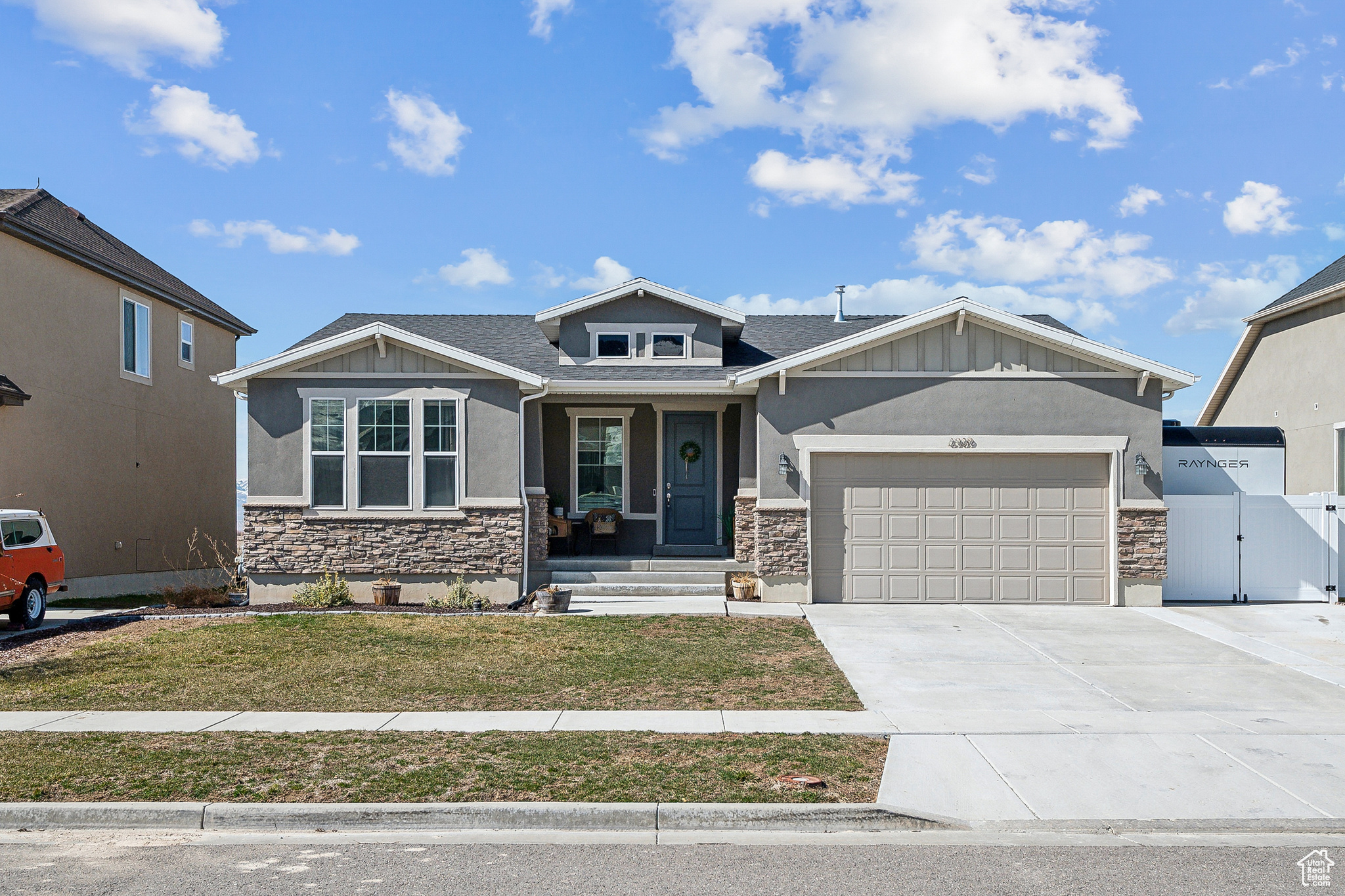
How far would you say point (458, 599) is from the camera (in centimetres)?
1399

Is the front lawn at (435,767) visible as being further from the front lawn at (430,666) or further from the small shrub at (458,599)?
the small shrub at (458,599)

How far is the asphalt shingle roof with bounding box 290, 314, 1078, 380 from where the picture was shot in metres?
16.3

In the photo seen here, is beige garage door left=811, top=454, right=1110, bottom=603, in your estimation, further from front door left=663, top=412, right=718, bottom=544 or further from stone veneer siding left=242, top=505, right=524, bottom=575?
stone veneer siding left=242, top=505, right=524, bottom=575

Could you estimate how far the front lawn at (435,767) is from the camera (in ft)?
19.5

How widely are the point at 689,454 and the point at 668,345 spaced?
205 centimetres

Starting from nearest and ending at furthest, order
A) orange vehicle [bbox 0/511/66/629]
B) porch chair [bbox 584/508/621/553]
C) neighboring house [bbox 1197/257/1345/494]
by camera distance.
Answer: orange vehicle [bbox 0/511/66/629] < porch chair [bbox 584/508/621/553] < neighboring house [bbox 1197/257/1345/494]

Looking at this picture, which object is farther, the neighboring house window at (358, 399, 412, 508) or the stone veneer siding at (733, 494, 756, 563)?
the stone veneer siding at (733, 494, 756, 563)

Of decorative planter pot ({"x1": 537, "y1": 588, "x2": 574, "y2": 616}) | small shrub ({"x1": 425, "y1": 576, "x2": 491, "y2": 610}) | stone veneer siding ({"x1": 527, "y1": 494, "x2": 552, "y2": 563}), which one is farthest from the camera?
stone veneer siding ({"x1": 527, "y1": 494, "x2": 552, "y2": 563})

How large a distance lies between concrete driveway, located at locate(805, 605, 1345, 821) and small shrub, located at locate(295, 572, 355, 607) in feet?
23.4

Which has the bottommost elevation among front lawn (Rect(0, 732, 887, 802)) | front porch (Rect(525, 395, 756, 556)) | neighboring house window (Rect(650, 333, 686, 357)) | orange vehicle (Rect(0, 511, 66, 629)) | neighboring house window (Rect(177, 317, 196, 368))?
front lawn (Rect(0, 732, 887, 802))

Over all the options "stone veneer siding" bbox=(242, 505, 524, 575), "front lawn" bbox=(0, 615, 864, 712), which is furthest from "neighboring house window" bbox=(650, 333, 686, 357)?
"front lawn" bbox=(0, 615, 864, 712)

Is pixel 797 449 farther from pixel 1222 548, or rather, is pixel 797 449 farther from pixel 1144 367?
pixel 1222 548

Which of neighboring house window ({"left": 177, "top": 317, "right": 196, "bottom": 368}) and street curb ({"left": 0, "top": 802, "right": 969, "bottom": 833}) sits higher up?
neighboring house window ({"left": 177, "top": 317, "right": 196, "bottom": 368})

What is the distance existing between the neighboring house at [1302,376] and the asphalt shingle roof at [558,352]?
4784 millimetres
